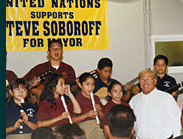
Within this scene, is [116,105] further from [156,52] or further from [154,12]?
[154,12]

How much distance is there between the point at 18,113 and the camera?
12.6 feet

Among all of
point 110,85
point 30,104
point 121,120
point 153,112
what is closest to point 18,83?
point 30,104

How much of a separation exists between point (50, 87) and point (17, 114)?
524mm

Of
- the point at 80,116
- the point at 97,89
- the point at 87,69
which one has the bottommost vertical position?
the point at 80,116

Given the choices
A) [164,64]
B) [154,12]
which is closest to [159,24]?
[154,12]

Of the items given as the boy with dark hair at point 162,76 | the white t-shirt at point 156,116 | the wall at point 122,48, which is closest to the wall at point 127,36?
the wall at point 122,48

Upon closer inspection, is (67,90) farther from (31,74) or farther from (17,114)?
(17,114)

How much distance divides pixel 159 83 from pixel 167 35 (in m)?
0.65

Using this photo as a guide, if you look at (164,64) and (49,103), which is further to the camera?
(164,64)

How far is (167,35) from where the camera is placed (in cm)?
414

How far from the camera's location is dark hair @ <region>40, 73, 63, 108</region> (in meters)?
3.91

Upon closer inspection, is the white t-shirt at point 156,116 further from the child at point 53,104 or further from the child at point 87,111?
the child at point 53,104

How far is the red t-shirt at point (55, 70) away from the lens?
12.8 feet

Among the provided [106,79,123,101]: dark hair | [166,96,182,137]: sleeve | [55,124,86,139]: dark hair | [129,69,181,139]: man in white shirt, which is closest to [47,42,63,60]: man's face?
[106,79,123,101]: dark hair
